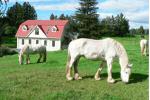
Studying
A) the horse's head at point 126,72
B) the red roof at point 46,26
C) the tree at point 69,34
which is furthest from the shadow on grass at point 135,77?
the tree at point 69,34

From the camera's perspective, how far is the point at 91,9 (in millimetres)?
83688

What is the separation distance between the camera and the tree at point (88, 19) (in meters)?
80.1

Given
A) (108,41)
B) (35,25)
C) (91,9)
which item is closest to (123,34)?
(91,9)

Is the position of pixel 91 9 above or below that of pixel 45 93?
above

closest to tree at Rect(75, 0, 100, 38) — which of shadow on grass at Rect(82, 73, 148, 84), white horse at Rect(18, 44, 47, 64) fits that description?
white horse at Rect(18, 44, 47, 64)

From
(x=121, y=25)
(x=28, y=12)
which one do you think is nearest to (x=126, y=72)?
(x=121, y=25)

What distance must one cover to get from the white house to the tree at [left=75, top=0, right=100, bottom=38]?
7877 millimetres

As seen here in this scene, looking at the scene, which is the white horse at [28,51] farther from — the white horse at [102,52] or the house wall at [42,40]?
the house wall at [42,40]

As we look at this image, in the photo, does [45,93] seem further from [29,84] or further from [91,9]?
[91,9]

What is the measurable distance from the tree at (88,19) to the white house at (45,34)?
7.88 m

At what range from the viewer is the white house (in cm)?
7125

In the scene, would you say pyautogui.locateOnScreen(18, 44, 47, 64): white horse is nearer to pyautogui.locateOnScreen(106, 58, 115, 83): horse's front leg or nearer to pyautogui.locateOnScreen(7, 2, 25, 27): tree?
pyautogui.locateOnScreen(106, 58, 115, 83): horse's front leg

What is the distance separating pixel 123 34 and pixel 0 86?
4159 inches

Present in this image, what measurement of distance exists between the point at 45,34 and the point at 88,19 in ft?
44.1
